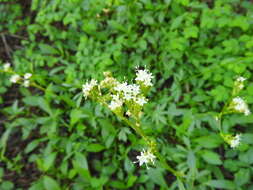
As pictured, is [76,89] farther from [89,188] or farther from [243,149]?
[243,149]

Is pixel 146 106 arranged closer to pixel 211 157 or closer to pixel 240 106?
pixel 211 157

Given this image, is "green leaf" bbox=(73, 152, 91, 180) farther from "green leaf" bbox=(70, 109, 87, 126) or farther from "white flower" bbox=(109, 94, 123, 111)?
"white flower" bbox=(109, 94, 123, 111)

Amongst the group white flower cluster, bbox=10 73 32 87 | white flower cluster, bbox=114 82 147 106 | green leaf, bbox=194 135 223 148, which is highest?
white flower cluster, bbox=10 73 32 87

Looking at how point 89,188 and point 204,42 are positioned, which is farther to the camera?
point 204,42

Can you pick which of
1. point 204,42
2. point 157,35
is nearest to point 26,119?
point 157,35

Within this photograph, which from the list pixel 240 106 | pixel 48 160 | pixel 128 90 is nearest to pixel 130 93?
pixel 128 90

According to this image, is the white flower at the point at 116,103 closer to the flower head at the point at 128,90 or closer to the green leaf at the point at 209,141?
the flower head at the point at 128,90

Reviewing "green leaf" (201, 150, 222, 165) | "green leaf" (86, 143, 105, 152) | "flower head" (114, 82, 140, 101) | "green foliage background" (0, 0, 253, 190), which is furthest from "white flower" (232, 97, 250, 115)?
"green leaf" (86, 143, 105, 152)

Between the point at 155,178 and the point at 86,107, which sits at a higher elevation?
the point at 86,107
